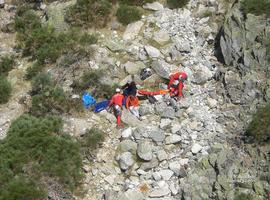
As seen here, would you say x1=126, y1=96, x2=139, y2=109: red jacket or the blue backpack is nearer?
x1=126, y1=96, x2=139, y2=109: red jacket

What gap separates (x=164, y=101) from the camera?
20047 millimetres

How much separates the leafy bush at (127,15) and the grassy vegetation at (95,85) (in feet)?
10.8

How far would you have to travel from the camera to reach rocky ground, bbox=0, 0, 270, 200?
17.0 metres

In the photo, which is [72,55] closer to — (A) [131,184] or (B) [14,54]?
(B) [14,54]

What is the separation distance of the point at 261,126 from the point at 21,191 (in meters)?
7.65

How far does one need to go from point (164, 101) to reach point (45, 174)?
5330mm

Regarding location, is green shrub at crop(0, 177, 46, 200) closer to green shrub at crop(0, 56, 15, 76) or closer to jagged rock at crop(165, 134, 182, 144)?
jagged rock at crop(165, 134, 182, 144)

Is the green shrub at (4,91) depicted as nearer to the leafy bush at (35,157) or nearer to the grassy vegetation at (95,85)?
the leafy bush at (35,157)

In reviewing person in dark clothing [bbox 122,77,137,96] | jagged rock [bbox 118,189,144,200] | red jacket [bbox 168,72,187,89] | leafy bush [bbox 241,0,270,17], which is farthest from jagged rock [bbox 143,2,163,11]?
jagged rock [bbox 118,189,144,200]

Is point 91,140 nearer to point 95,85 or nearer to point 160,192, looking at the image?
point 95,85

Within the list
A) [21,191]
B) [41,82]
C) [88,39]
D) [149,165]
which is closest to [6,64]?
[41,82]

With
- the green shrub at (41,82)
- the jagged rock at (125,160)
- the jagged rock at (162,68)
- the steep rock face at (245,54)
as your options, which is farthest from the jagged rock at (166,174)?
the green shrub at (41,82)

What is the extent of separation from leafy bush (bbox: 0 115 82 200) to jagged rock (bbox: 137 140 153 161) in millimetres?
1980

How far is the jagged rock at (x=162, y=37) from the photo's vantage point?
2223 centimetres
